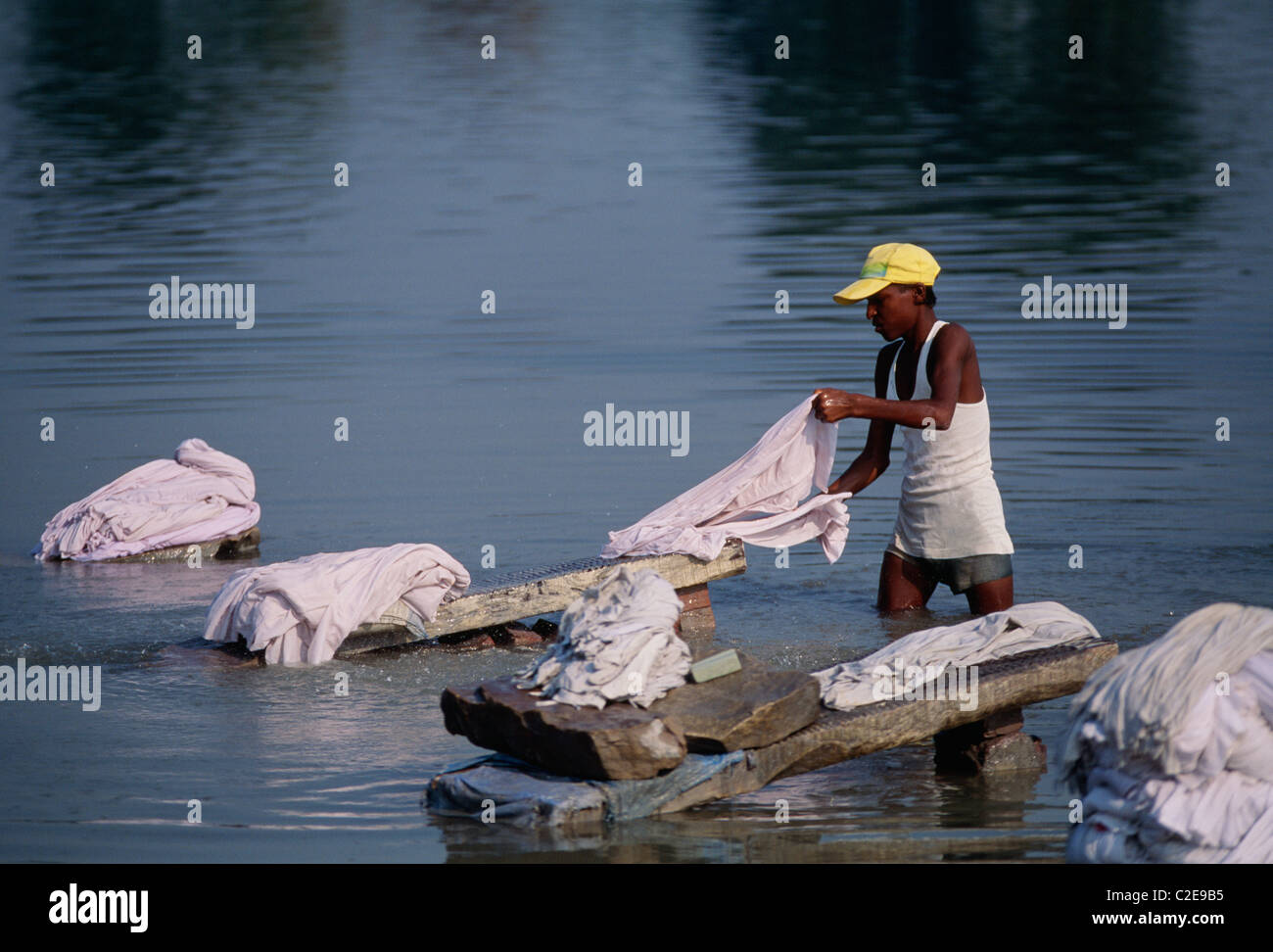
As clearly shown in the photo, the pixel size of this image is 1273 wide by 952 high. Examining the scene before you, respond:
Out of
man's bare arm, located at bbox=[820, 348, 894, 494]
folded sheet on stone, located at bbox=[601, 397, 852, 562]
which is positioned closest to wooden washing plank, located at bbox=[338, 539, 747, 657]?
folded sheet on stone, located at bbox=[601, 397, 852, 562]

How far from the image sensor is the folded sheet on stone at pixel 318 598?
783 cm

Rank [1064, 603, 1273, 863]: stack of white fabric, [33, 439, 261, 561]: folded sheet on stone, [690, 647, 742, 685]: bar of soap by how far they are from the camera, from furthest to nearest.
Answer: [33, 439, 261, 561]: folded sheet on stone < [690, 647, 742, 685]: bar of soap < [1064, 603, 1273, 863]: stack of white fabric

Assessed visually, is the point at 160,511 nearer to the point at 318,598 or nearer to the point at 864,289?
the point at 318,598

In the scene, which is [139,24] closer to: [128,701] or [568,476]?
[568,476]

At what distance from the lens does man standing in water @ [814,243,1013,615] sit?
782cm

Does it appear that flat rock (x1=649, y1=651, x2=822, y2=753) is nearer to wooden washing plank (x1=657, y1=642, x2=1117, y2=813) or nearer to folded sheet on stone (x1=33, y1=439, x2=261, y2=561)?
wooden washing plank (x1=657, y1=642, x2=1117, y2=813)

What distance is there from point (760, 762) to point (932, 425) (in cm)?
250

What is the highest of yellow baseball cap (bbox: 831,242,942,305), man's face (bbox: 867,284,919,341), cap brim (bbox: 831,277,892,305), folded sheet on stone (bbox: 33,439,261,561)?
yellow baseball cap (bbox: 831,242,942,305)

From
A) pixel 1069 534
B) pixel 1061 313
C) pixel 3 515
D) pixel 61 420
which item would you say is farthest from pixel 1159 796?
pixel 1061 313

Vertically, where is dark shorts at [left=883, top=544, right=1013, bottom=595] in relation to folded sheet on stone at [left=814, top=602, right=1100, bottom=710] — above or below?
above

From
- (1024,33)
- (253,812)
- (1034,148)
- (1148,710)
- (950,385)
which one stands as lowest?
(253,812)

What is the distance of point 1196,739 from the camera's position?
15.3ft

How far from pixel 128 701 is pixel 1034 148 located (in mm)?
22221

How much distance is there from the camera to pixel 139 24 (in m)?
49.7
